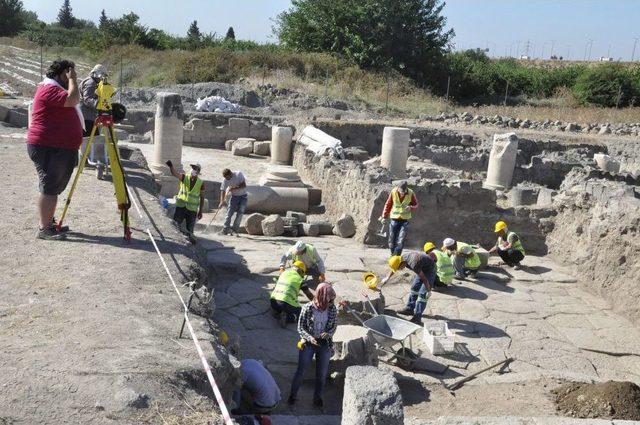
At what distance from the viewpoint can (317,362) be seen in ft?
22.4

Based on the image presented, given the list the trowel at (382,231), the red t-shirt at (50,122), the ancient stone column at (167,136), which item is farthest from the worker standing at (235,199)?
the red t-shirt at (50,122)

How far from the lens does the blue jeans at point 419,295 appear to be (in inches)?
356

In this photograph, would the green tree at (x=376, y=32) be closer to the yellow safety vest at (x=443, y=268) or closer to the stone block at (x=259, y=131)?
the stone block at (x=259, y=131)

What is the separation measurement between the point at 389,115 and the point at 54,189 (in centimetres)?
2432

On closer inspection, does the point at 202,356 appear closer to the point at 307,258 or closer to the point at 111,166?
the point at 111,166

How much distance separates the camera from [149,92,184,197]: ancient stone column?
50.3 ft

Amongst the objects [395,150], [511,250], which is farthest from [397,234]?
[395,150]

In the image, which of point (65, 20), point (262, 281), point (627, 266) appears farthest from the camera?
point (65, 20)

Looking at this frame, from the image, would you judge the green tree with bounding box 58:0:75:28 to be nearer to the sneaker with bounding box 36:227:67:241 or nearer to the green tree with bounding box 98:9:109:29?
the green tree with bounding box 98:9:109:29

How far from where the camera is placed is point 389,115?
29766 millimetres

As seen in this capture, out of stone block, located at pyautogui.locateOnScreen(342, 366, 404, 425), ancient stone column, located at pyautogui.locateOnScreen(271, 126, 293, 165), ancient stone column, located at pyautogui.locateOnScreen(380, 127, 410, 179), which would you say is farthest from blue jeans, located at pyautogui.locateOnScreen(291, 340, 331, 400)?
ancient stone column, located at pyautogui.locateOnScreen(271, 126, 293, 165)

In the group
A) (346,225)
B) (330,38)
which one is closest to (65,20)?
(330,38)

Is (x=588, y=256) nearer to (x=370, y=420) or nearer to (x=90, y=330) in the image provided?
(x=370, y=420)

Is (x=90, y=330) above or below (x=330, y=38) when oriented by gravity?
below
